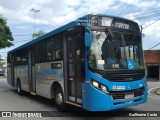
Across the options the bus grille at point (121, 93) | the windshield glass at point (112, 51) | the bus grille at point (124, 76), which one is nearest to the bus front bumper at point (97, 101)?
the bus grille at point (121, 93)

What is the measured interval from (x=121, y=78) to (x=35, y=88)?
20.5 feet

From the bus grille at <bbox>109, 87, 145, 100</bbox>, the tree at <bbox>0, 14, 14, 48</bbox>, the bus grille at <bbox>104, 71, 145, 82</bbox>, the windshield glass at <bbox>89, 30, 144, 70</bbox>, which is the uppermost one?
the tree at <bbox>0, 14, 14, 48</bbox>

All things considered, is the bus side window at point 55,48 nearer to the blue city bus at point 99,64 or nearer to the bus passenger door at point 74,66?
the blue city bus at point 99,64

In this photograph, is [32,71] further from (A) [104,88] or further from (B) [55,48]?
(A) [104,88]

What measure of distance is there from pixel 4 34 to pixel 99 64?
26.6 m

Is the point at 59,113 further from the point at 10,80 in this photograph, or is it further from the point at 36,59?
the point at 10,80

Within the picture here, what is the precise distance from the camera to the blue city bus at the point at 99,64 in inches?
327

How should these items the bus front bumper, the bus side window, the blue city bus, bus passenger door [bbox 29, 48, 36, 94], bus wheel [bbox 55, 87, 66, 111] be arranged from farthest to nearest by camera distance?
bus passenger door [bbox 29, 48, 36, 94]
the bus side window
bus wheel [bbox 55, 87, 66, 111]
the blue city bus
the bus front bumper

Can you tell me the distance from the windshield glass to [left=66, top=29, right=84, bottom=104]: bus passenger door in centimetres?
57

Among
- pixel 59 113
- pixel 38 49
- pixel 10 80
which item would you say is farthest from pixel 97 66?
pixel 10 80

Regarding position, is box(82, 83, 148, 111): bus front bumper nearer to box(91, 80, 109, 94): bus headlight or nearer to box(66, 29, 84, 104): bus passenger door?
box(91, 80, 109, 94): bus headlight

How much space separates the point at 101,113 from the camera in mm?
9875

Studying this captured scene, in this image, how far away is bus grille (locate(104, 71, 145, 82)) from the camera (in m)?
8.38

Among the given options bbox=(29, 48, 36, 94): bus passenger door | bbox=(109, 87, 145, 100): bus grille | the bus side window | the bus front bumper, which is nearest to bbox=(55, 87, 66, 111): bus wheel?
the bus side window
